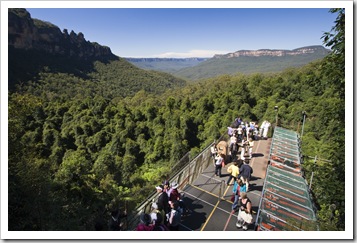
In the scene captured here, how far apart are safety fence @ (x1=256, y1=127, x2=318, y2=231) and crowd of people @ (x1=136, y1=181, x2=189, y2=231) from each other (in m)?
1.97

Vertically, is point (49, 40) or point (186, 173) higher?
point (49, 40)

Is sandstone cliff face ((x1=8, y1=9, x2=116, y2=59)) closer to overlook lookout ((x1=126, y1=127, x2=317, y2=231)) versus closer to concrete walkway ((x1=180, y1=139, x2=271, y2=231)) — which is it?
overlook lookout ((x1=126, y1=127, x2=317, y2=231))

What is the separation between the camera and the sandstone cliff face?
72.0 metres

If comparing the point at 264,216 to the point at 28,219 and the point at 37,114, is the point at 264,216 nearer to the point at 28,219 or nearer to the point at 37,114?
the point at 28,219

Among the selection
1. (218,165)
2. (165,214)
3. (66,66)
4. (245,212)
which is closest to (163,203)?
(165,214)

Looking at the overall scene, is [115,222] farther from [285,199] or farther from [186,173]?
[285,199]

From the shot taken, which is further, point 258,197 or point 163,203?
point 258,197

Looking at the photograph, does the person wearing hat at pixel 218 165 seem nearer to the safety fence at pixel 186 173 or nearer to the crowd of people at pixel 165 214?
the safety fence at pixel 186 173

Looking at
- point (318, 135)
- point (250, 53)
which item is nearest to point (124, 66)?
point (318, 135)

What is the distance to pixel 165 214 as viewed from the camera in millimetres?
5902

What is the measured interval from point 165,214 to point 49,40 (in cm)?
10737

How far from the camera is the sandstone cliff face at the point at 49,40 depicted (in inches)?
2835

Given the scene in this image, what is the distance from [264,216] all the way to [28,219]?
5955 mm

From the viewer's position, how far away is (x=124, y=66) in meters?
110
